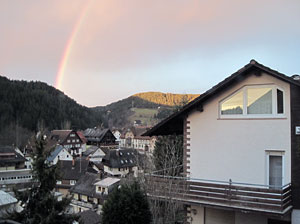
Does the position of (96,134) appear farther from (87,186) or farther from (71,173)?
(87,186)

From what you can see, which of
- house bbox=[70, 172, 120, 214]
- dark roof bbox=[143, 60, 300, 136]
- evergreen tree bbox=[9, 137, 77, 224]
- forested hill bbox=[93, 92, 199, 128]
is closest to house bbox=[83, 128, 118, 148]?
forested hill bbox=[93, 92, 199, 128]

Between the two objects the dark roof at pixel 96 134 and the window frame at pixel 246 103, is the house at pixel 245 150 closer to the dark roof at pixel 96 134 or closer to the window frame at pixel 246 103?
the window frame at pixel 246 103

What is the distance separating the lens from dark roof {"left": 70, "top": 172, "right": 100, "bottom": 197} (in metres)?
36.5

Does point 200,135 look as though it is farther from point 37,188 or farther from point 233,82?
point 37,188

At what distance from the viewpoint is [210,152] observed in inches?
427

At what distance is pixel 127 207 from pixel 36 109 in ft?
416

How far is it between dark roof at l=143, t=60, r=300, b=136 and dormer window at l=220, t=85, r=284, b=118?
19.0 inches

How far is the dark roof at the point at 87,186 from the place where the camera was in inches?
1436

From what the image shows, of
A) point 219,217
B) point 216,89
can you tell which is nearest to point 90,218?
point 219,217

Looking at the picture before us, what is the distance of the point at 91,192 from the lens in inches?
1426

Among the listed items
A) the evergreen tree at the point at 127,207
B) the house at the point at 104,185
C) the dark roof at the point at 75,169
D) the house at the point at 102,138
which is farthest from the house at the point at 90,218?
the house at the point at 102,138

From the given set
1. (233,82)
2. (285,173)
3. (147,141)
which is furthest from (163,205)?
(147,141)

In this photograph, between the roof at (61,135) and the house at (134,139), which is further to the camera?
the house at (134,139)

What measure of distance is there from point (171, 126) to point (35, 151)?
19.4 ft
